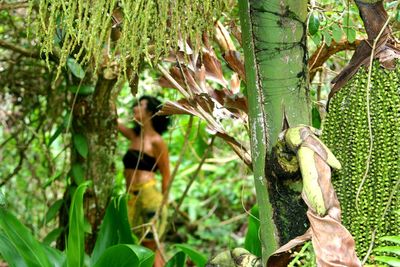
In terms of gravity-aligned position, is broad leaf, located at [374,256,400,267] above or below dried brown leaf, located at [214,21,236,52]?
below

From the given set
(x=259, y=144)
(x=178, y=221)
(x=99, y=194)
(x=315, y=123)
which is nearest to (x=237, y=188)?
(x=178, y=221)

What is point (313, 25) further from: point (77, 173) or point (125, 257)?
point (77, 173)

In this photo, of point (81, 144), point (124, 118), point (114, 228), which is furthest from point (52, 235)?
point (124, 118)

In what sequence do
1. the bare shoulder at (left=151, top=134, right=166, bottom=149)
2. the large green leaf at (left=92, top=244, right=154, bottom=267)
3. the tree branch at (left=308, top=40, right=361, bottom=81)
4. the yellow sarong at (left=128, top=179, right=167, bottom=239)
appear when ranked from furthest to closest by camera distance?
the bare shoulder at (left=151, top=134, right=166, bottom=149) < the yellow sarong at (left=128, top=179, right=167, bottom=239) < the tree branch at (left=308, top=40, right=361, bottom=81) < the large green leaf at (left=92, top=244, right=154, bottom=267)

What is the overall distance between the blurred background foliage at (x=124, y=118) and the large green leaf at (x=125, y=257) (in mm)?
283

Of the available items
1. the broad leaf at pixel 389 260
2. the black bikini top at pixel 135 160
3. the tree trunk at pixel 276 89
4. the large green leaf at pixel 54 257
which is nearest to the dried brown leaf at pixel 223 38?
the large green leaf at pixel 54 257

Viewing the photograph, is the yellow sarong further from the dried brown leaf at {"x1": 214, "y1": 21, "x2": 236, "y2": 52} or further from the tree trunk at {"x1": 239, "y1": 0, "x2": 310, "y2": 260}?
the tree trunk at {"x1": 239, "y1": 0, "x2": 310, "y2": 260}

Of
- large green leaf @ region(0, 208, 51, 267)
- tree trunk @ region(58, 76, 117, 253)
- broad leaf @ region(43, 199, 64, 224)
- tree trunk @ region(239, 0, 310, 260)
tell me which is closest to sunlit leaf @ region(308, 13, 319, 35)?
tree trunk @ region(239, 0, 310, 260)

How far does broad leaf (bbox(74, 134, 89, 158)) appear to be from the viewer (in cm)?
340

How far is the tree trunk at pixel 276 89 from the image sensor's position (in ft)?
4.70

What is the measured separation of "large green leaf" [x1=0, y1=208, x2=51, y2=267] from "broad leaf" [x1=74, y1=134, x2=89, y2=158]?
1.08 metres

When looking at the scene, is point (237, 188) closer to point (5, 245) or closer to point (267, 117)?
point (5, 245)

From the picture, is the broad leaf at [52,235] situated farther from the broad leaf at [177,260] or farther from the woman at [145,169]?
the woman at [145,169]

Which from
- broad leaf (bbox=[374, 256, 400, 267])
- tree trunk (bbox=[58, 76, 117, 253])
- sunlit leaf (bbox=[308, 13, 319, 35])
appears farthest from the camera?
tree trunk (bbox=[58, 76, 117, 253])
